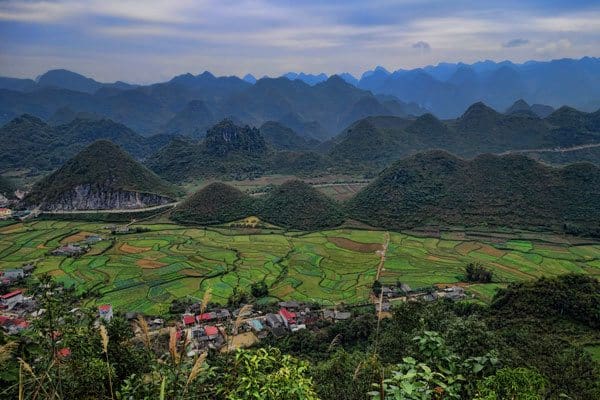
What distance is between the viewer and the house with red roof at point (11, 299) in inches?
1361

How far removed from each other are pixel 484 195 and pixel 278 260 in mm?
37375

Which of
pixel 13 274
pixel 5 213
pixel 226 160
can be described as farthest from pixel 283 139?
pixel 13 274

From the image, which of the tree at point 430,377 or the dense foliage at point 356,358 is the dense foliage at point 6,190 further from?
the tree at point 430,377

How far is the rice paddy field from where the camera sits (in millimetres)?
39188

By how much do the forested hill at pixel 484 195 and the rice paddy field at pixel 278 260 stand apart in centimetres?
453

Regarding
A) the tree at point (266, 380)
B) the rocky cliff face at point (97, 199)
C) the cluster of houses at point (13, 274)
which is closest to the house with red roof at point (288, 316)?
the tree at point (266, 380)

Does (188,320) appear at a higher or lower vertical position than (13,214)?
lower

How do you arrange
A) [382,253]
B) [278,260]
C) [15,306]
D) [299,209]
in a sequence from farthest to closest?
[299,209] < [382,253] < [278,260] < [15,306]

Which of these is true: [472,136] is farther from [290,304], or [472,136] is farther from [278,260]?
[290,304]

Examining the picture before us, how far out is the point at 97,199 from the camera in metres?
73.4

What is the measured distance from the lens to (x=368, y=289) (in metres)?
39.1

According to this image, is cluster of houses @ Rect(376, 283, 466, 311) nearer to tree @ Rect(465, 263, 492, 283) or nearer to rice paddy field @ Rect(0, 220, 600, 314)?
rice paddy field @ Rect(0, 220, 600, 314)

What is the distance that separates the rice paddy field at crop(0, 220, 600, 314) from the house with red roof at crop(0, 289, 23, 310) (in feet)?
13.2

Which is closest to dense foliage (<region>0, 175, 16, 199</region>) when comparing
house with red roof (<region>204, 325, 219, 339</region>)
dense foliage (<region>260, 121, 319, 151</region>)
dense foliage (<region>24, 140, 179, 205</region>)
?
dense foliage (<region>24, 140, 179, 205</region>)
